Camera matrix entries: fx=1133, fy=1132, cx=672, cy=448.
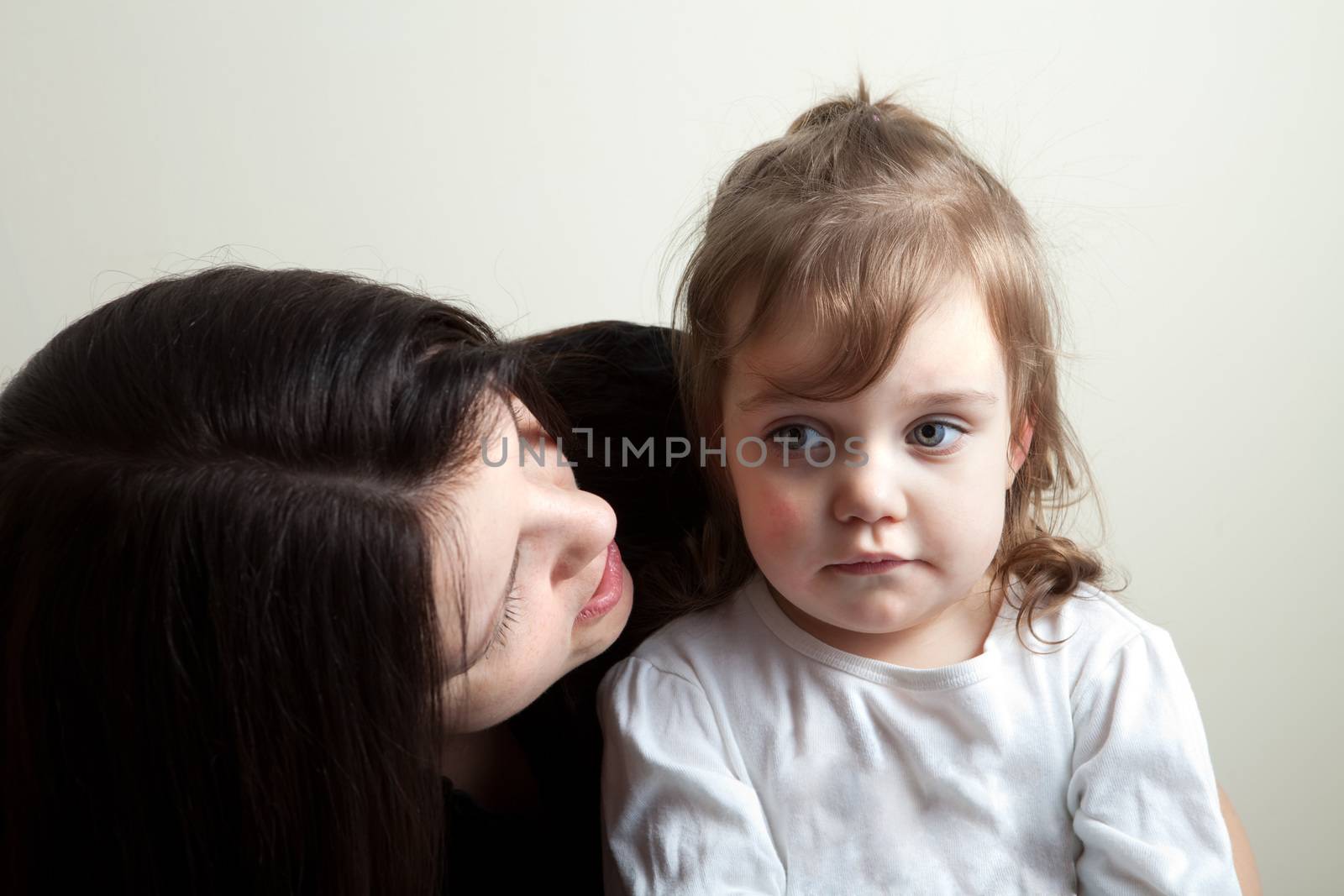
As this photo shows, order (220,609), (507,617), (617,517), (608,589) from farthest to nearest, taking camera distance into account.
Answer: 1. (617,517)
2. (608,589)
3. (507,617)
4. (220,609)

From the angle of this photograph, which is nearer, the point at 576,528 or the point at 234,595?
the point at 234,595

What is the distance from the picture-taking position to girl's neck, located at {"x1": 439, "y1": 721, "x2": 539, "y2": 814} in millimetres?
890

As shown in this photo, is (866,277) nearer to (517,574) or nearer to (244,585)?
(517,574)

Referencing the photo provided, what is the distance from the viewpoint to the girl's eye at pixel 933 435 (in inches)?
29.0

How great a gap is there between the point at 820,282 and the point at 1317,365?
889mm

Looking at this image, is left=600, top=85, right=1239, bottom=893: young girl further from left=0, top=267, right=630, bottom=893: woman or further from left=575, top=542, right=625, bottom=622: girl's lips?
left=0, top=267, right=630, bottom=893: woman

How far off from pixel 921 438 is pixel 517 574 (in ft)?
0.90

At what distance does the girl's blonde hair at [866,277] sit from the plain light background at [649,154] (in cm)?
35

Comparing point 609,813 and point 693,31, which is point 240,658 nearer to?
point 609,813

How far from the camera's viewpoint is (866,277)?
0.73 m

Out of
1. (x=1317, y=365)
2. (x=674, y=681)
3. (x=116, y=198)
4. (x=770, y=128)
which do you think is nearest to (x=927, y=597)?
(x=674, y=681)

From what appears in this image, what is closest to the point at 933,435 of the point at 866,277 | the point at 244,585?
the point at 866,277

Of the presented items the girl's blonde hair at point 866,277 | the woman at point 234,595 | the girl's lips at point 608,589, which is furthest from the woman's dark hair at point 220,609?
the girl's blonde hair at point 866,277
